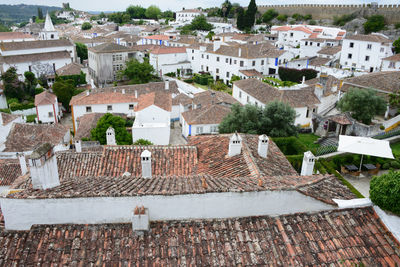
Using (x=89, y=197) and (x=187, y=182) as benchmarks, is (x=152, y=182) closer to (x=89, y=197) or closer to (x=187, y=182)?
(x=187, y=182)

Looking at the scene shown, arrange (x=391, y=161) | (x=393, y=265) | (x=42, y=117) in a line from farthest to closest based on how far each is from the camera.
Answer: (x=42, y=117) < (x=391, y=161) < (x=393, y=265)

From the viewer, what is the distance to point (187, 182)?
8320mm

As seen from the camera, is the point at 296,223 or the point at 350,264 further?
the point at 296,223

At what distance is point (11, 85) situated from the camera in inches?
1843

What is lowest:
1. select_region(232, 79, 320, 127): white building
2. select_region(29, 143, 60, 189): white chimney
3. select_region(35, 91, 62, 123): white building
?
select_region(35, 91, 62, 123): white building

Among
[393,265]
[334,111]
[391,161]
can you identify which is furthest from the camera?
[334,111]

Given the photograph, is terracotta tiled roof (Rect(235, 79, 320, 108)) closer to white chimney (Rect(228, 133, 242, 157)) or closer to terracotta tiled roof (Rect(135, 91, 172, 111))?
terracotta tiled roof (Rect(135, 91, 172, 111))

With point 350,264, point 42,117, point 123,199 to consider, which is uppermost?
point 123,199

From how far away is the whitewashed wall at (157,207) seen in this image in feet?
21.4

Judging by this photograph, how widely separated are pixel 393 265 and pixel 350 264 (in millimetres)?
818

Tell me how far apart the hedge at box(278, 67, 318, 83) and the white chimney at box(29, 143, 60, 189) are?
45.7 meters

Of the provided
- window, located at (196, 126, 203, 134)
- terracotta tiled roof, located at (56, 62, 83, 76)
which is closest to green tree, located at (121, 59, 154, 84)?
terracotta tiled roof, located at (56, 62, 83, 76)

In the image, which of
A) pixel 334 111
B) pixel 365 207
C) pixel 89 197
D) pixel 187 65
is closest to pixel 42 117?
pixel 187 65

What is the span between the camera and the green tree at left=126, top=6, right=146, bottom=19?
136 metres
